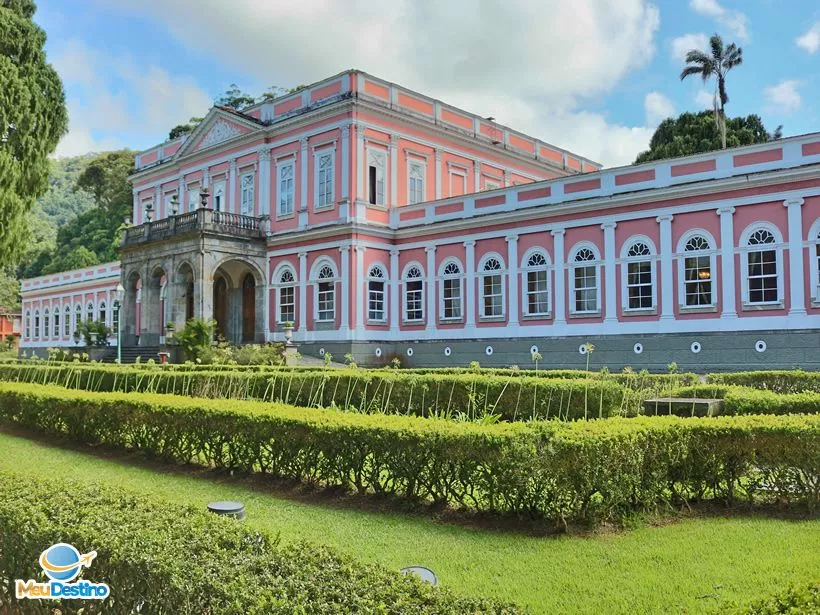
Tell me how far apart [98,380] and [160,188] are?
22.4 meters

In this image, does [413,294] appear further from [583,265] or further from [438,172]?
[583,265]

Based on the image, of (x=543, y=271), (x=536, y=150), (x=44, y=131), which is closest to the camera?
(x=44, y=131)

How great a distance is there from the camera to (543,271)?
2247cm

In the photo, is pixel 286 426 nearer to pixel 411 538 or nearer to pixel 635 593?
pixel 411 538

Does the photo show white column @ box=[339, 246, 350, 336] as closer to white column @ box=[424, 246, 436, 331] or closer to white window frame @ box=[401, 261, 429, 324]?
white window frame @ box=[401, 261, 429, 324]

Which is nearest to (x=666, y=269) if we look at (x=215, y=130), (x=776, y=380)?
(x=776, y=380)

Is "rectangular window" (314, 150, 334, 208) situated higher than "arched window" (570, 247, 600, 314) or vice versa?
"rectangular window" (314, 150, 334, 208)

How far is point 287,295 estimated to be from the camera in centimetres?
2802

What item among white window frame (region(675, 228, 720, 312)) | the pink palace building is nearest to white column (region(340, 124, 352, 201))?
the pink palace building

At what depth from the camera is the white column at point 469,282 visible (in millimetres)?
24047

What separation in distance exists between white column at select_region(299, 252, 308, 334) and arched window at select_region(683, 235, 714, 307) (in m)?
13.8

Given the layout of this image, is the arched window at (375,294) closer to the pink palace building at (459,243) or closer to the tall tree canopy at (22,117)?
the pink palace building at (459,243)

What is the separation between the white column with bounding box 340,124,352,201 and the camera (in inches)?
1009

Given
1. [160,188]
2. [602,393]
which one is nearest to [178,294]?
[160,188]
